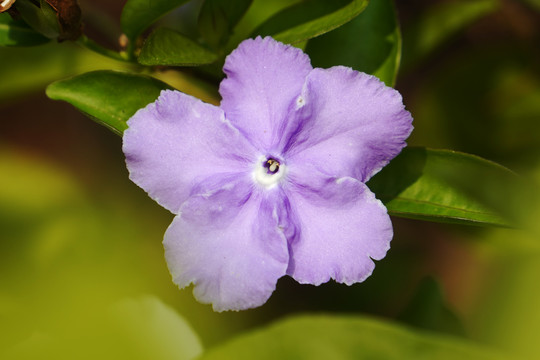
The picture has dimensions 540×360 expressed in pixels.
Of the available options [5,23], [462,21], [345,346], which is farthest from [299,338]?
[462,21]

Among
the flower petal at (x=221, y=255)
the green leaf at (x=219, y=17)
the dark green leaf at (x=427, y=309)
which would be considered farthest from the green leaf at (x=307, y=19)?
the dark green leaf at (x=427, y=309)

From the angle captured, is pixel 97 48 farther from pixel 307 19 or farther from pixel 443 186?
pixel 443 186

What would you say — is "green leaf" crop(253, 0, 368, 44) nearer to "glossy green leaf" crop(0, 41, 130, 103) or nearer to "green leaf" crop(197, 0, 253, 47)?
"green leaf" crop(197, 0, 253, 47)

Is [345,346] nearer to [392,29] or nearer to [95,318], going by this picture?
[95,318]

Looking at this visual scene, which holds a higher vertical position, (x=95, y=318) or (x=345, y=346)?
(x=345, y=346)

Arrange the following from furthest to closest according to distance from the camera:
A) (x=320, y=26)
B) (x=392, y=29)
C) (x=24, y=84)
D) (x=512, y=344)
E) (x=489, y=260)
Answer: (x=489, y=260), (x=24, y=84), (x=392, y=29), (x=320, y=26), (x=512, y=344)

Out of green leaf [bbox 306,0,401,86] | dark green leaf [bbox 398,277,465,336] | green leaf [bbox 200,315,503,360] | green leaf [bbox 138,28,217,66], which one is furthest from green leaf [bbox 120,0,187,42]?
dark green leaf [bbox 398,277,465,336]

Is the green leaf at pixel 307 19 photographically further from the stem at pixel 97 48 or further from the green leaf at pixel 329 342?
the green leaf at pixel 329 342
